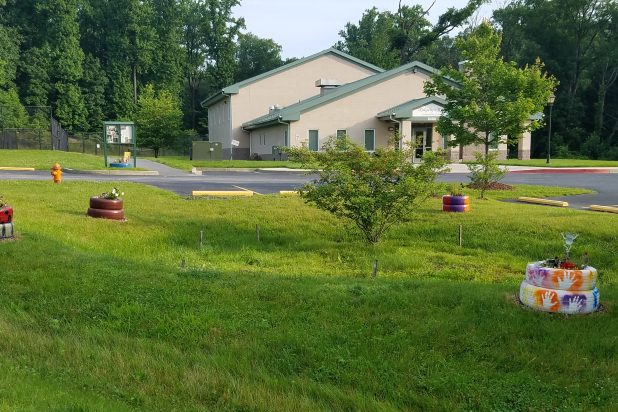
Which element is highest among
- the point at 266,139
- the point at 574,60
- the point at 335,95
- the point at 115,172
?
the point at 574,60

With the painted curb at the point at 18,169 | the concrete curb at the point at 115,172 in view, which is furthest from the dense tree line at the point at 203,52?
the concrete curb at the point at 115,172

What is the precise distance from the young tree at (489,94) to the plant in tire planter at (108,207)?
13612 mm

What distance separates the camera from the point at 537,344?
480cm

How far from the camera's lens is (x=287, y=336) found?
5.00 m

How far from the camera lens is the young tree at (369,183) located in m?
9.91

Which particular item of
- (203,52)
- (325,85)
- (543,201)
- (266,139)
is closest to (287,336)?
(543,201)

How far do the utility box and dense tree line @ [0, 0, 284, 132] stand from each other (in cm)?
1768

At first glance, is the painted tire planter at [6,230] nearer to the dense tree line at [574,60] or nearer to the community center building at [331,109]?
the community center building at [331,109]

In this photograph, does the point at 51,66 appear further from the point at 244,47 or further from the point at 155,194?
the point at 155,194

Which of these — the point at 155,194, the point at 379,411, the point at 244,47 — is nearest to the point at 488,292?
the point at 379,411

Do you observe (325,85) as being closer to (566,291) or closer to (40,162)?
(40,162)

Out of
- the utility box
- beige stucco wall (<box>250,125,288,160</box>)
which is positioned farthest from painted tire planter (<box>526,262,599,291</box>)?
the utility box

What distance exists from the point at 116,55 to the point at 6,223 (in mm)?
66172

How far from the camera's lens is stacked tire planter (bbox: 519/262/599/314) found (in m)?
5.38
